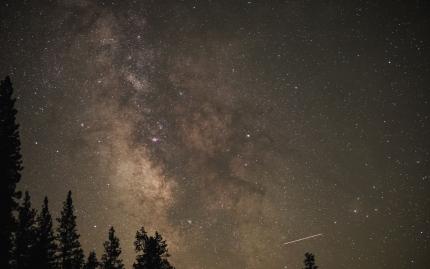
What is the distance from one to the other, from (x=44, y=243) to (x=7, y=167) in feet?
27.0

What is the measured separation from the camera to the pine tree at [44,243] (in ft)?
66.0

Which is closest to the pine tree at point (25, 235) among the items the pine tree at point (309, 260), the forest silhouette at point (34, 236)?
the forest silhouette at point (34, 236)

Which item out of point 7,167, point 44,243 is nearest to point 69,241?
point 44,243

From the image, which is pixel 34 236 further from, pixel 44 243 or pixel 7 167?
pixel 7 167

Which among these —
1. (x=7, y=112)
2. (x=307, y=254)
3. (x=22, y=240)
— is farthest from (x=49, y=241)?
(x=307, y=254)

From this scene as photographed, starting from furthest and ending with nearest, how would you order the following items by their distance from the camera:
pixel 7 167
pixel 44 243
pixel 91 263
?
pixel 91 263 < pixel 44 243 < pixel 7 167

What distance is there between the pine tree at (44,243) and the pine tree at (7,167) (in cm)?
599

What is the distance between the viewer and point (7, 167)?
47.9 feet

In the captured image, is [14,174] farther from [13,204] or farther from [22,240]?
[22,240]

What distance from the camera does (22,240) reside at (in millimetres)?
21141

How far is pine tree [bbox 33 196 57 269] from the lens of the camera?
792 inches

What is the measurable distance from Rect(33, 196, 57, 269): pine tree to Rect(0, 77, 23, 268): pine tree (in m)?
5.99

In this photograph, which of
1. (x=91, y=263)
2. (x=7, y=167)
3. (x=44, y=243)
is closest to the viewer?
(x=7, y=167)

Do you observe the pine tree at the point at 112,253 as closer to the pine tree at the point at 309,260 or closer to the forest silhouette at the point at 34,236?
the forest silhouette at the point at 34,236
